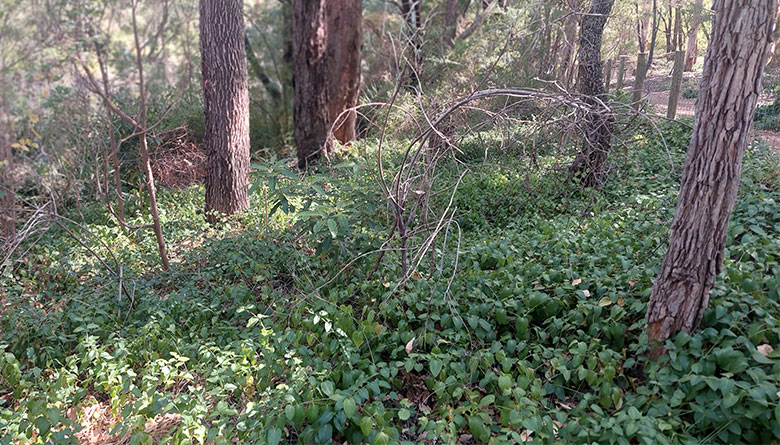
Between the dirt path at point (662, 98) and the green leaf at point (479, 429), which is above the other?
the dirt path at point (662, 98)

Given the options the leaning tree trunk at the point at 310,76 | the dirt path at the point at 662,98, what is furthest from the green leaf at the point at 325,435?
the dirt path at the point at 662,98

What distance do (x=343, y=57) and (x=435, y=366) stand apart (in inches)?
334

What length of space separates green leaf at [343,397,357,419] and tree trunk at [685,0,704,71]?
1270 centimetres

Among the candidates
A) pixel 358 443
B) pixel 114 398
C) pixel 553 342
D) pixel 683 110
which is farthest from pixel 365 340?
pixel 683 110

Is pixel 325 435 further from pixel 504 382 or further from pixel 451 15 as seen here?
pixel 451 15

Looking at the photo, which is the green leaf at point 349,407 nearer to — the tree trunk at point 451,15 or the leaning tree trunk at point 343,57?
the leaning tree trunk at point 343,57

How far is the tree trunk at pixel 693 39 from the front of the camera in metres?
11.9

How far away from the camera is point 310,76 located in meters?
9.73

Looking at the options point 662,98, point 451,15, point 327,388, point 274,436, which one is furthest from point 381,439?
point 451,15

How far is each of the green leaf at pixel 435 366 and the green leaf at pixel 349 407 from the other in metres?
0.53

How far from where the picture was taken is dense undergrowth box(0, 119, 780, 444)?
2.79 m

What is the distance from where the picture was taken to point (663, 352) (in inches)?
121

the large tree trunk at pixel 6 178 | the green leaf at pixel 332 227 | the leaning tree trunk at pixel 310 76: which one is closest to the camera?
the green leaf at pixel 332 227

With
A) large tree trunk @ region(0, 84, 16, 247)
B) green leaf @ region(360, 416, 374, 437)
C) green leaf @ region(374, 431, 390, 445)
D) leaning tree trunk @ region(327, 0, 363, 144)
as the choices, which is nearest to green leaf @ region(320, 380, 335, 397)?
green leaf @ region(360, 416, 374, 437)
